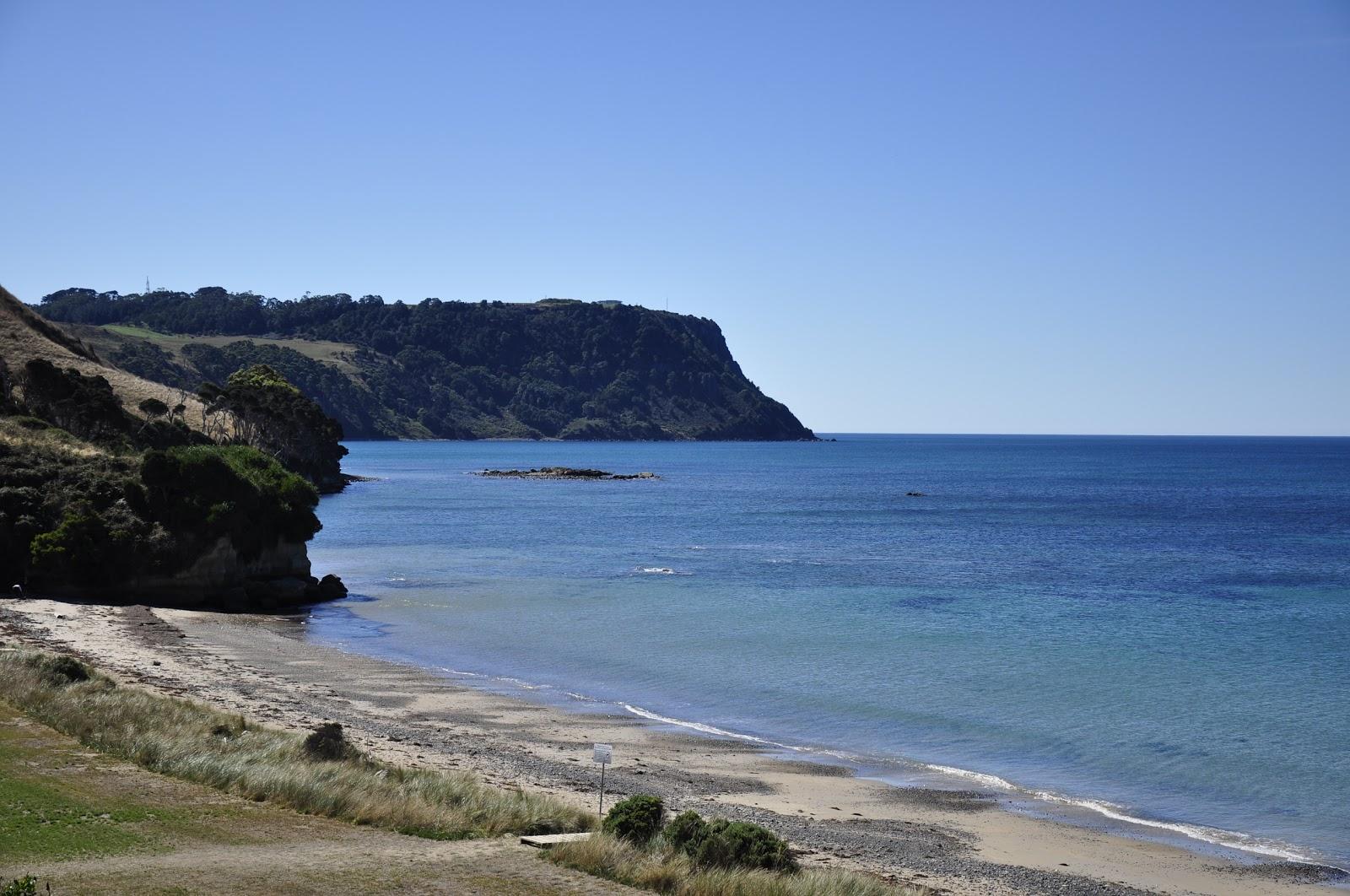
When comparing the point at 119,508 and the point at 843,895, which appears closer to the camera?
the point at 843,895

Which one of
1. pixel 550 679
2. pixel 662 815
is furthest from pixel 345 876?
pixel 550 679

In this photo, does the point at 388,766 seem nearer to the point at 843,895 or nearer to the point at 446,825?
the point at 446,825

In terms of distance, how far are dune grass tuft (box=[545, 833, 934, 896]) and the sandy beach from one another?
2147mm

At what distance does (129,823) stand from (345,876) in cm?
328

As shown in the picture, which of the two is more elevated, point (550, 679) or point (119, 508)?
point (119, 508)

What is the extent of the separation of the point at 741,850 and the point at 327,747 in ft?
24.9

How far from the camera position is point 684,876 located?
47.1 ft

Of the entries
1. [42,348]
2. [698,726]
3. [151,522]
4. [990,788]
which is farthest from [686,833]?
[42,348]

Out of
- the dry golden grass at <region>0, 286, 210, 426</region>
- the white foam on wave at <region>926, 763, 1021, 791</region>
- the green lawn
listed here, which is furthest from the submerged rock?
the green lawn

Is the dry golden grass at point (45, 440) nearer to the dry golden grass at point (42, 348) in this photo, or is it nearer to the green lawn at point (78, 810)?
the dry golden grass at point (42, 348)

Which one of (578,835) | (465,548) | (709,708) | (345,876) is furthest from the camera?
(465,548)

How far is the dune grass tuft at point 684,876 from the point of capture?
45.9ft

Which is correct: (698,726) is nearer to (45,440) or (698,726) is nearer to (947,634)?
(947,634)

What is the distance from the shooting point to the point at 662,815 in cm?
1645
